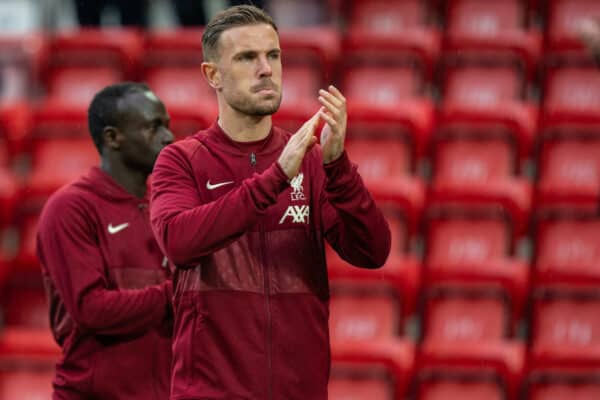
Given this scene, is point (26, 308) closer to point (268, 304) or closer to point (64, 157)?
point (64, 157)

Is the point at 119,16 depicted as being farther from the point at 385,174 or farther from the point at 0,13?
the point at 385,174

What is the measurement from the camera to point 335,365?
4719 millimetres

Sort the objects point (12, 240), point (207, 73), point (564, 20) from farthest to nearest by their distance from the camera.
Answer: point (564, 20), point (12, 240), point (207, 73)

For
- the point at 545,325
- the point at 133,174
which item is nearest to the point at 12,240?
the point at 133,174

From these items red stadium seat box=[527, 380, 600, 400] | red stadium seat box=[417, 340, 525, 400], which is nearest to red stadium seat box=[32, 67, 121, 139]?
red stadium seat box=[417, 340, 525, 400]

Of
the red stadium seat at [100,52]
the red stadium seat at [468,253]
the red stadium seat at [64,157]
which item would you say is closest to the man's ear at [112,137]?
the red stadium seat at [468,253]

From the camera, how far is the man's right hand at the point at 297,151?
2.59 meters

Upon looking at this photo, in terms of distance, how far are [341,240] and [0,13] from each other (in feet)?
14.2

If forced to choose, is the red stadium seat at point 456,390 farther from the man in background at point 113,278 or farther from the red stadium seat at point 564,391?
the man in background at point 113,278

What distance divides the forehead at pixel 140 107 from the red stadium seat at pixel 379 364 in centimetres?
153

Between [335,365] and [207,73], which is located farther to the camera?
[335,365]

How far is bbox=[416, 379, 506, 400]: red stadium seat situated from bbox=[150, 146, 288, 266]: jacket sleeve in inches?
89.6

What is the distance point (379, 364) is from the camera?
4.68 meters

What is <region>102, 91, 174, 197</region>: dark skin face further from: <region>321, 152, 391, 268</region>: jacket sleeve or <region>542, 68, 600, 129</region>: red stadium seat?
<region>542, 68, 600, 129</region>: red stadium seat
